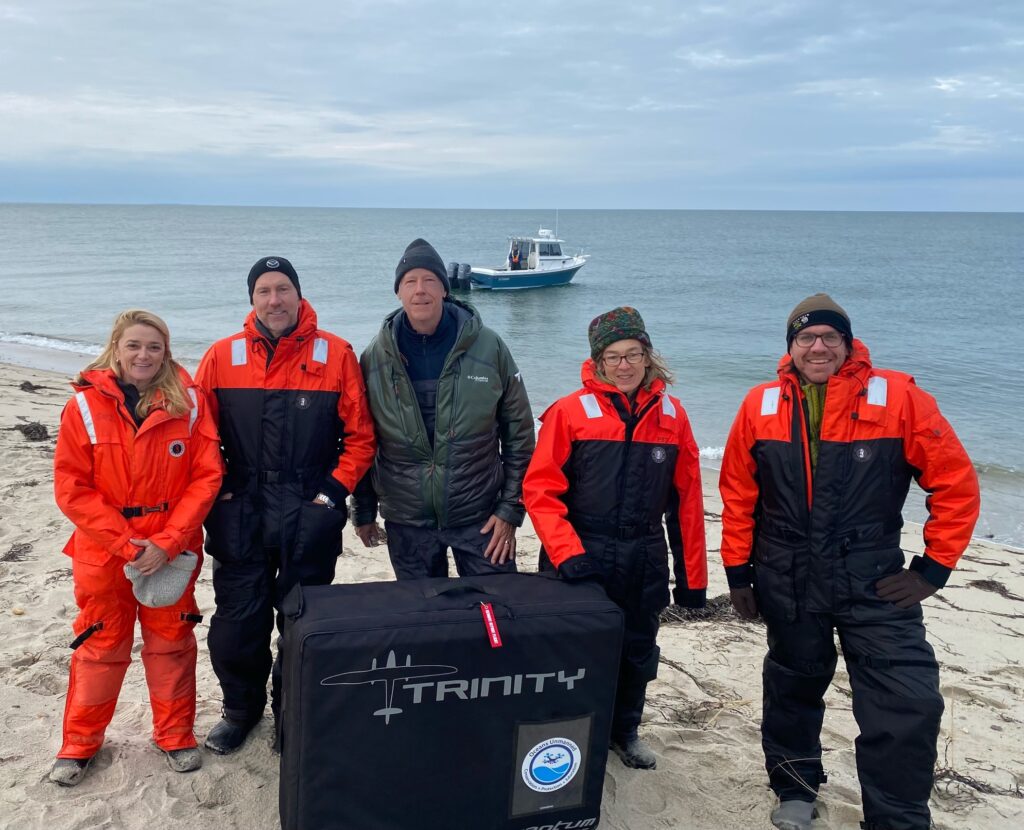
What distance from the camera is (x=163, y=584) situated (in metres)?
2.94

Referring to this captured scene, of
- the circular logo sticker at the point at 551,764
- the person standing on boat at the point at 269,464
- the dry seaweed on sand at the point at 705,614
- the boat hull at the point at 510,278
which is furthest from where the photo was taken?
the boat hull at the point at 510,278

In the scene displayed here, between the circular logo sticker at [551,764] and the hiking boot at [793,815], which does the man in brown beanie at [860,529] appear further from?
the circular logo sticker at [551,764]

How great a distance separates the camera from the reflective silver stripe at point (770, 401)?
9.43ft

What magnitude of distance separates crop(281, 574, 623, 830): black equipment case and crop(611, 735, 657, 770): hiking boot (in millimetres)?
683

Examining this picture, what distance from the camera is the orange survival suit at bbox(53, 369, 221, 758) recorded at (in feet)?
9.37

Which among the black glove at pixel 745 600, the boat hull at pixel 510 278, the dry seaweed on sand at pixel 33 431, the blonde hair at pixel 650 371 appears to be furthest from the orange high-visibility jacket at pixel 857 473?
the boat hull at pixel 510 278

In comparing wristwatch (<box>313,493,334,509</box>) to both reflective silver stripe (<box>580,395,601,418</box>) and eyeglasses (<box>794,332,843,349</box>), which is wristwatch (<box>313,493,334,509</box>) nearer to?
reflective silver stripe (<box>580,395,601,418</box>)

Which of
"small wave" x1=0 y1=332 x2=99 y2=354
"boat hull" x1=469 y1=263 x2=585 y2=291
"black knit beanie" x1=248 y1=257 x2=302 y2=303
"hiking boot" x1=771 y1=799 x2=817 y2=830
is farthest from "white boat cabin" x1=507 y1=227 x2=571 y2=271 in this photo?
"hiking boot" x1=771 y1=799 x2=817 y2=830

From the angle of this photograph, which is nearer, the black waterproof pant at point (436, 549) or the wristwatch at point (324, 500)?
the wristwatch at point (324, 500)

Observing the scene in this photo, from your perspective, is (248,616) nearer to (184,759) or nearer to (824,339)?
(184,759)

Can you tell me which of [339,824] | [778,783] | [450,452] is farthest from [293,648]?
[778,783]

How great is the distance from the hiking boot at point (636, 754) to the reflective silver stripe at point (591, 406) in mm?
1391

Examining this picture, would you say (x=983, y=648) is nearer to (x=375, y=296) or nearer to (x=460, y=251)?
(x=375, y=296)

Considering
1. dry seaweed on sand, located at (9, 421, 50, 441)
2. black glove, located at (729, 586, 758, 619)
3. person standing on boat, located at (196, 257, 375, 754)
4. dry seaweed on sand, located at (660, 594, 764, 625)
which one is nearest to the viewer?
black glove, located at (729, 586, 758, 619)
